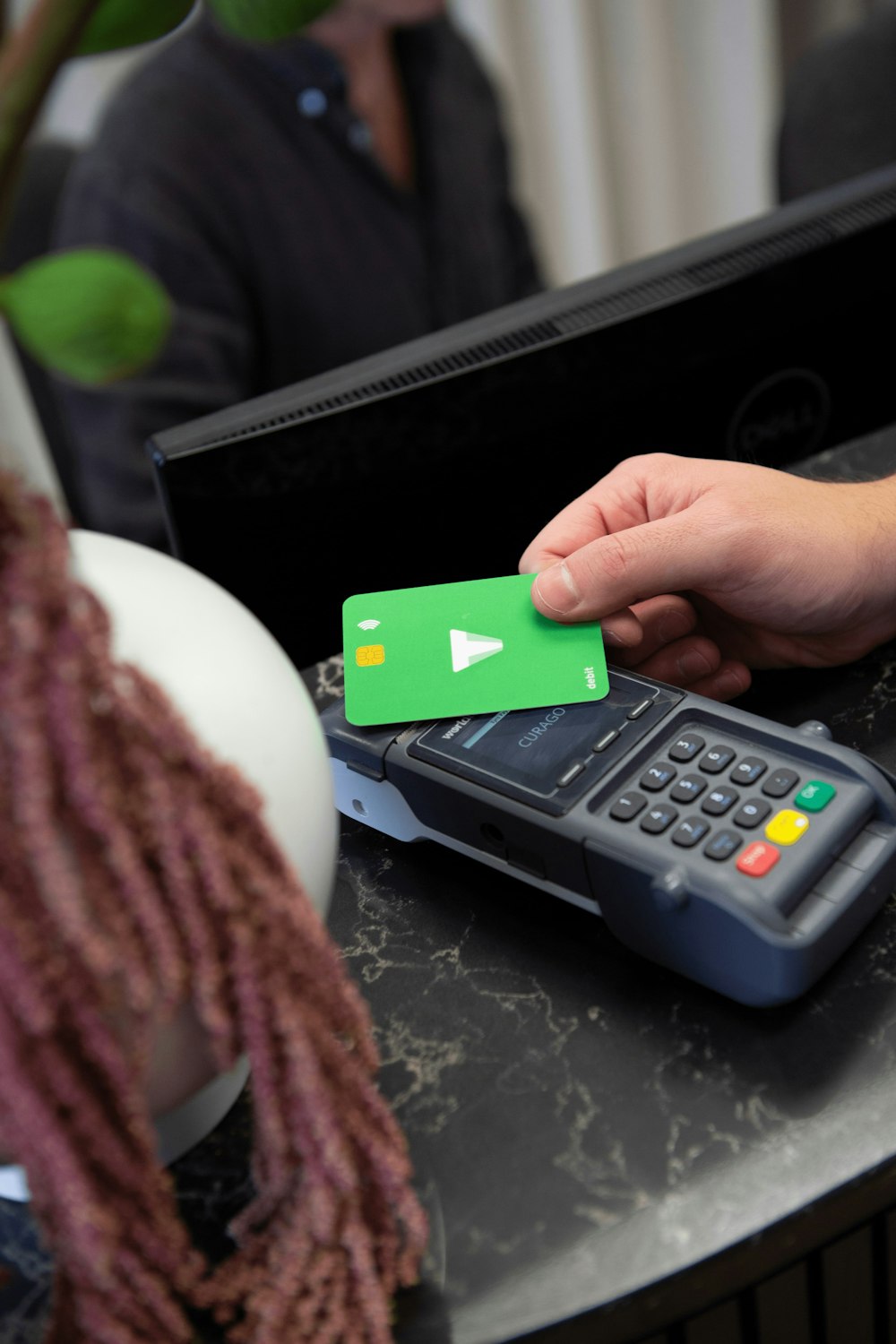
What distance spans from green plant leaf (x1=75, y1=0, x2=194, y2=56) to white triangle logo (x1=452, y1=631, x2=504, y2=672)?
290mm

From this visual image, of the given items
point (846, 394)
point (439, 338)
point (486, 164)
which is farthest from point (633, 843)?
point (486, 164)

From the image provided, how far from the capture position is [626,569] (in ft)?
1.87

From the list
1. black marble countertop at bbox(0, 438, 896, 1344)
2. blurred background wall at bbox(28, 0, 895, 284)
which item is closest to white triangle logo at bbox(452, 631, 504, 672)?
black marble countertop at bbox(0, 438, 896, 1344)

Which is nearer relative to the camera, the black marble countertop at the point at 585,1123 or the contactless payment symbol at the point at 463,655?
the black marble countertop at the point at 585,1123

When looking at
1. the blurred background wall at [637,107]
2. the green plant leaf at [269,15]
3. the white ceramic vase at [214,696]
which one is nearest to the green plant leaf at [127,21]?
the green plant leaf at [269,15]

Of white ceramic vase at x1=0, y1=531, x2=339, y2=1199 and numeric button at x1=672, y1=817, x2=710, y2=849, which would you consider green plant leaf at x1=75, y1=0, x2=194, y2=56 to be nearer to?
white ceramic vase at x1=0, y1=531, x2=339, y2=1199

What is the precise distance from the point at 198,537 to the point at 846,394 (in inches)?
17.5

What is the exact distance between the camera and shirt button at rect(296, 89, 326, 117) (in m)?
1.50

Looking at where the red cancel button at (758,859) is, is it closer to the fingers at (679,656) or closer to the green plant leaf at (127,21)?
the fingers at (679,656)

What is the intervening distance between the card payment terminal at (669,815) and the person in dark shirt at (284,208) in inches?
37.3

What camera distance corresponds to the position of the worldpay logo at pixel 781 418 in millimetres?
744

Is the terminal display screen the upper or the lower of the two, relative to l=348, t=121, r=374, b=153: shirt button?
lower

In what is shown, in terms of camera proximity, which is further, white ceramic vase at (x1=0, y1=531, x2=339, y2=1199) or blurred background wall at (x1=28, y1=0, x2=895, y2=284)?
blurred background wall at (x1=28, y1=0, x2=895, y2=284)

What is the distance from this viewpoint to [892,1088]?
0.44m
